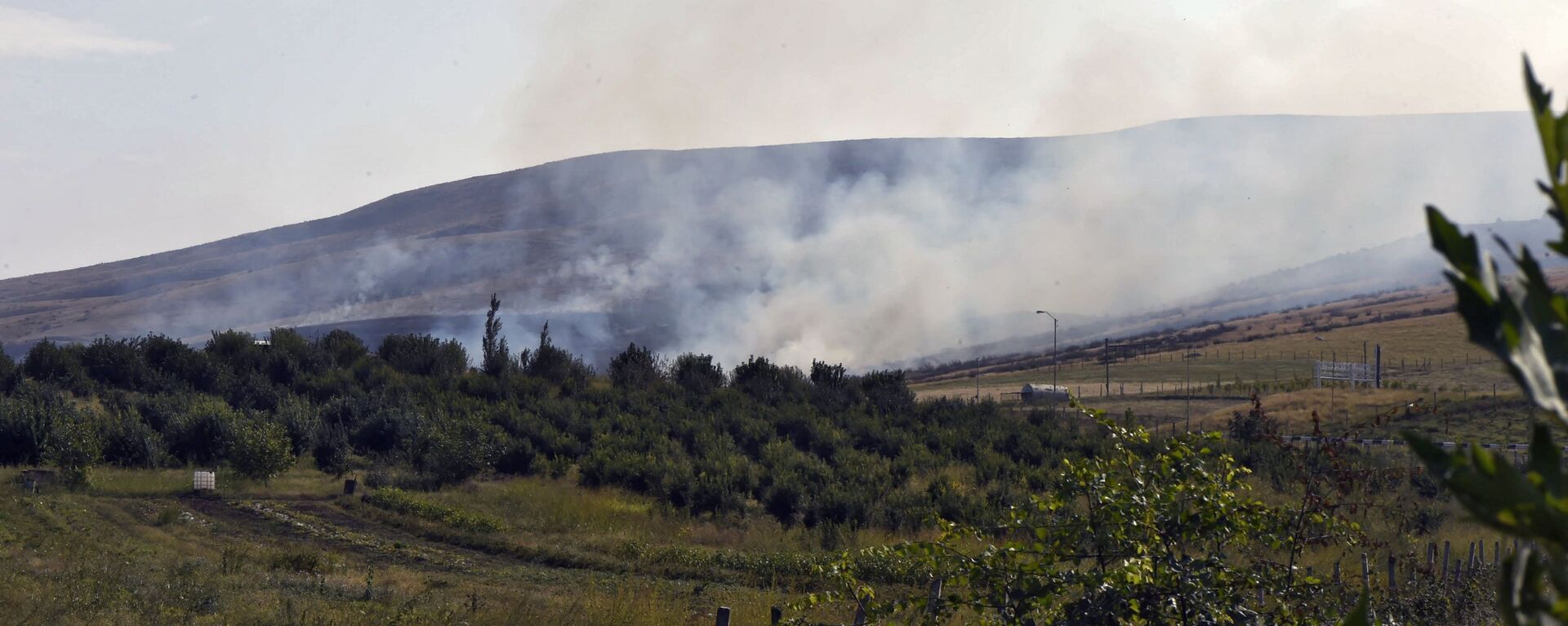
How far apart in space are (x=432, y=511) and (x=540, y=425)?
10821 mm

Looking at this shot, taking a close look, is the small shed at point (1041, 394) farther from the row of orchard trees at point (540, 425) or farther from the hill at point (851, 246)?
the hill at point (851, 246)

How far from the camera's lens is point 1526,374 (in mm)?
1596

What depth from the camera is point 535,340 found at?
102 metres

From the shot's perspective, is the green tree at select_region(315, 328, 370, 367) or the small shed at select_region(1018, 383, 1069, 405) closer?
the green tree at select_region(315, 328, 370, 367)

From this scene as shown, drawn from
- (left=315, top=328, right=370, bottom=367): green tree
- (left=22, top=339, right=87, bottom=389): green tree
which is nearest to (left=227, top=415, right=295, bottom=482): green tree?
(left=22, top=339, right=87, bottom=389): green tree

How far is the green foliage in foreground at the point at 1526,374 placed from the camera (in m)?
1.59

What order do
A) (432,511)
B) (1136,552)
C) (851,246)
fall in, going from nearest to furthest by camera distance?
(1136,552) → (432,511) → (851,246)

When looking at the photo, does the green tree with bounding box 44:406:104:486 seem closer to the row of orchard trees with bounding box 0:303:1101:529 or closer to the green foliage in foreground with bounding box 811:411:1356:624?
the row of orchard trees with bounding box 0:303:1101:529

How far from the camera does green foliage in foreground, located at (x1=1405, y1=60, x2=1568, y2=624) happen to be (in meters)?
1.59

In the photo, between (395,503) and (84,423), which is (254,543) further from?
(84,423)

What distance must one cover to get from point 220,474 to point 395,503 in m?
6.26

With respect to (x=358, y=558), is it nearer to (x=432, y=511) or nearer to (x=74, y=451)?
(x=432, y=511)

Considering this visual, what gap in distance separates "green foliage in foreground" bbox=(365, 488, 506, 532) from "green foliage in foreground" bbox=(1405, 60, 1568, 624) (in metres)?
23.1

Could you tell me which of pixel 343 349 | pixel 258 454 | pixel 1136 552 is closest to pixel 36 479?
pixel 258 454
